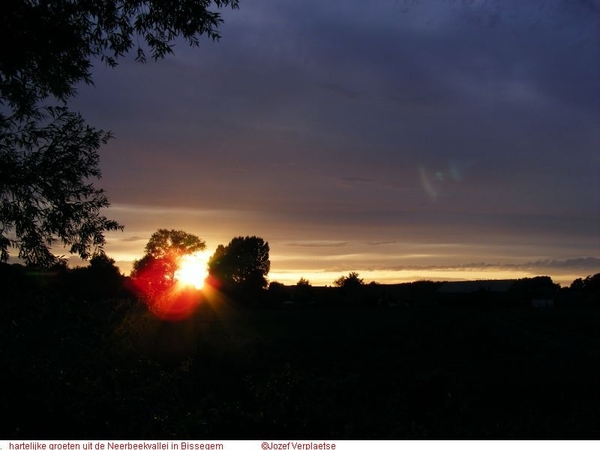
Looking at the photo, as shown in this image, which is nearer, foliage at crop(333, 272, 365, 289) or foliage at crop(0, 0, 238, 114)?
foliage at crop(0, 0, 238, 114)

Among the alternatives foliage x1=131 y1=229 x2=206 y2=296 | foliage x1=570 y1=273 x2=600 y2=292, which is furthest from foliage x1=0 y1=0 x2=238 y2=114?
foliage x1=570 y1=273 x2=600 y2=292

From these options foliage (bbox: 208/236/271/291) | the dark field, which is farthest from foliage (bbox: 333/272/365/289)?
the dark field

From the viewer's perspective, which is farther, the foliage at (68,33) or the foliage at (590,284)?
the foliage at (590,284)

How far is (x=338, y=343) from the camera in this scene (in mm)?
31219

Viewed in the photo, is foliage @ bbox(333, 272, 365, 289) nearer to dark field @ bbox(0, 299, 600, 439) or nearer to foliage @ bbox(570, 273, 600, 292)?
foliage @ bbox(570, 273, 600, 292)

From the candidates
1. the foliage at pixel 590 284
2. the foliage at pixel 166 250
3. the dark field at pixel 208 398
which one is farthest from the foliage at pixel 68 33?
the foliage at pixel 590 284

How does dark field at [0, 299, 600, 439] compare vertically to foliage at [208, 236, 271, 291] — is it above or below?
below

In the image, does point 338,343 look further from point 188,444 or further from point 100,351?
point 188,444

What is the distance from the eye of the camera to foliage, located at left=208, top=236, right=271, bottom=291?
108 meters

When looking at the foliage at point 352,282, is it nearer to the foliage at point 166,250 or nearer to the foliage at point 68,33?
the foliage at point 166,250

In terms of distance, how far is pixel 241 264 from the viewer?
110188 millimetres

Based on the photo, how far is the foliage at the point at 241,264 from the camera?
107500 millimetres

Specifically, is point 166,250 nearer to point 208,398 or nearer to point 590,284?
point 590,284

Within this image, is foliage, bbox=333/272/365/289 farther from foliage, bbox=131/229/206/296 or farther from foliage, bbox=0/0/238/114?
foliage, bbox=0/0/238/114
